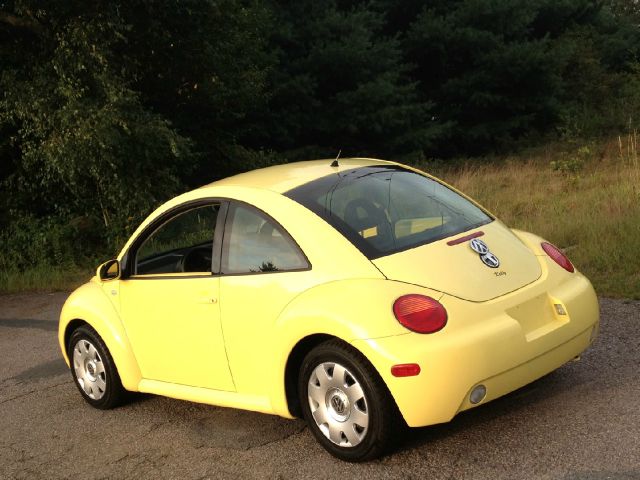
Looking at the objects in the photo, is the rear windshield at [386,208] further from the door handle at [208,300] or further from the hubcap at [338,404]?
the door handle at [208,300]

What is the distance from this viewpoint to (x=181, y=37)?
1794 centimetres

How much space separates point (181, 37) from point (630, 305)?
13425 mm

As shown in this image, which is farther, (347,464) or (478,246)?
(478,246)

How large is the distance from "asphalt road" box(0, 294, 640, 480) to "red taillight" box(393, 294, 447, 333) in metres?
0.73

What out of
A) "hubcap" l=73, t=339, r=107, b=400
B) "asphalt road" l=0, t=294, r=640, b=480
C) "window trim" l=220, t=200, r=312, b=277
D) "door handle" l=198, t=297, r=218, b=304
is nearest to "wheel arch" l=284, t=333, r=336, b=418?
"asphalt road" l=0, t=294, r=640, b=480

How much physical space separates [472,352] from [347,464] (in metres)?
0.92

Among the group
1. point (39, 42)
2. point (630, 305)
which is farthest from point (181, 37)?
point (630, 305)

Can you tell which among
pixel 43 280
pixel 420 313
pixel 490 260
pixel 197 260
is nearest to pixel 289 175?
pixel 197 260

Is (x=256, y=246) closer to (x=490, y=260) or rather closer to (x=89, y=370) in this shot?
(x=490, y=260)

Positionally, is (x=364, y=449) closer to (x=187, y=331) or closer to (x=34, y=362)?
(x=187, y=331)

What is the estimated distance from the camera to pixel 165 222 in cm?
547

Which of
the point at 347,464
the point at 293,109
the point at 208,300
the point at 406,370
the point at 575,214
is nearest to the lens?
the point at 406,370

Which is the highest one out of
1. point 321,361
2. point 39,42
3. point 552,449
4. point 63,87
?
point 39,42

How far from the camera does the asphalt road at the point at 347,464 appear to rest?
4062mm
